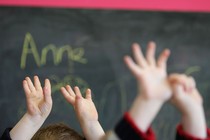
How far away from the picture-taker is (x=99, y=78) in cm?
175

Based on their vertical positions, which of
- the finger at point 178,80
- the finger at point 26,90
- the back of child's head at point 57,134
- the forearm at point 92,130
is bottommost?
the back of child's head at point 57,134

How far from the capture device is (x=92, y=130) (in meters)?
0.89

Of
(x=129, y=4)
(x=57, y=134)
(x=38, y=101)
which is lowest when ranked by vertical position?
(x=57, y=134)

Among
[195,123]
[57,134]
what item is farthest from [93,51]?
[195,123]

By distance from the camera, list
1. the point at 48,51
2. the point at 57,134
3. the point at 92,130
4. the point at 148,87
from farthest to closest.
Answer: the point at 48,51
the point at 57,134
the point at 92,130
the point at 148,87

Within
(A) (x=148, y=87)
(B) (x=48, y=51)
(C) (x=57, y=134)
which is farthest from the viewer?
(B) (x=48, y=51)

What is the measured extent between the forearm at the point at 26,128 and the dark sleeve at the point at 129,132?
1.10 ft

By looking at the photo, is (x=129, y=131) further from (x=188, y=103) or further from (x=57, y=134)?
(x=57, y=134)

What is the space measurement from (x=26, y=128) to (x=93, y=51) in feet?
2.73


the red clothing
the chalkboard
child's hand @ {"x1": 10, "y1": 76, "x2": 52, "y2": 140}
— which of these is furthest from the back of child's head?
the chalkboard

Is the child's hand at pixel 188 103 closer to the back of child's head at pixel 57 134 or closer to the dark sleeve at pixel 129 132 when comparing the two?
the dark sleeve at pixel 129 132

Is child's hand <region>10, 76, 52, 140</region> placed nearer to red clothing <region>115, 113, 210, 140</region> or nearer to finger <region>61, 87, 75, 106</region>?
finger <region>61, 87, 75, 106</region>

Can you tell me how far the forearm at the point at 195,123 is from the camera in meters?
0.71

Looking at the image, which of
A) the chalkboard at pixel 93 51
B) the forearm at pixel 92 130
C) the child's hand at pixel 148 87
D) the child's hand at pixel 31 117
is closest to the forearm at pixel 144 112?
Result: the child's hand at pixel 148 87
